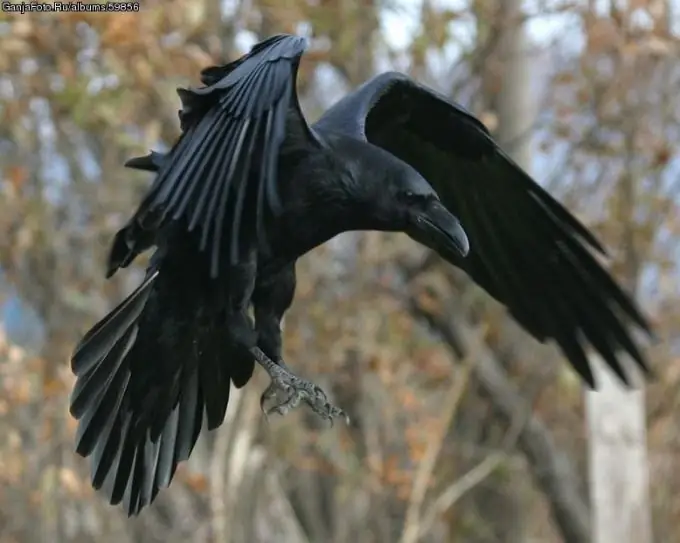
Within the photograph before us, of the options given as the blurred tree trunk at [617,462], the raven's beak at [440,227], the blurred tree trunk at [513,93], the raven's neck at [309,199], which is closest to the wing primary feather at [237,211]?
the raven's neck at [309,199]

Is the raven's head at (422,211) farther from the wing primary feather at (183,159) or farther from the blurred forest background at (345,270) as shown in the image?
the blurred forest background at (345,270)

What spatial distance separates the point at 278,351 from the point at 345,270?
9.45 ft

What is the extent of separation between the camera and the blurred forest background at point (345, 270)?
13.0 ft

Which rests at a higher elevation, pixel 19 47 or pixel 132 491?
pixel 19 47

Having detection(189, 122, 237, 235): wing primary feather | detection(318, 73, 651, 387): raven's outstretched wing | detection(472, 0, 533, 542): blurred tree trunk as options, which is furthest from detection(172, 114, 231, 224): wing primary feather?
detection(472, 0, 533, 542): blurred tree trunk

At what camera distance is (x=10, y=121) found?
13.8 ft

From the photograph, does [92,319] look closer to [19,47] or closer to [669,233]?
[19,47]

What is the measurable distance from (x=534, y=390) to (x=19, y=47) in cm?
282

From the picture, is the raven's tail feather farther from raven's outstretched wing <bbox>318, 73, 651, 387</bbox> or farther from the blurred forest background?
the blurred forest background

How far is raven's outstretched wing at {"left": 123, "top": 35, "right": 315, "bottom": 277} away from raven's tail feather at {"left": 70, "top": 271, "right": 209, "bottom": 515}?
385 millimetres

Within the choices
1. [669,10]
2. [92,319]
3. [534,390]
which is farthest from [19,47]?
[534,390]

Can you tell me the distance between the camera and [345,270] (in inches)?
189

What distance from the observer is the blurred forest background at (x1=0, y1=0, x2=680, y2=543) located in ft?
13.0

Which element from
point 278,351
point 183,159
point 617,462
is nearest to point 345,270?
point 617,462
